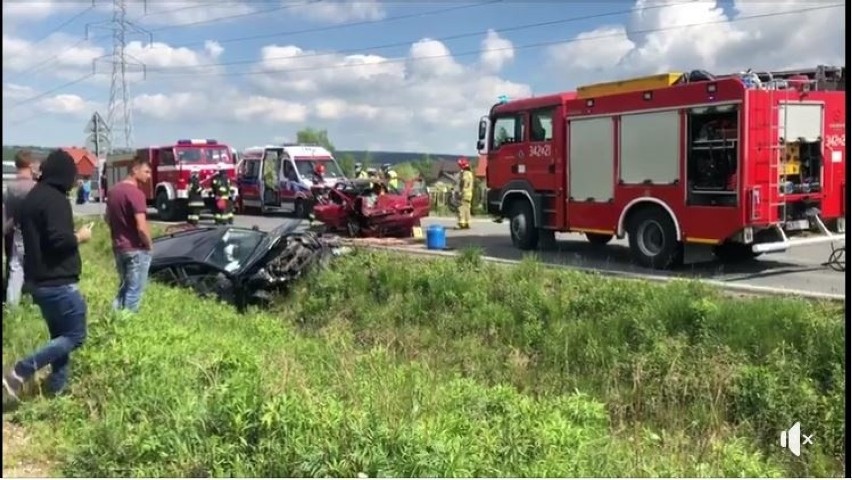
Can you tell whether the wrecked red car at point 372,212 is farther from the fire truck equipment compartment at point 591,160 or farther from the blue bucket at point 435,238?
the fire truck equipment compartment at point 591,160

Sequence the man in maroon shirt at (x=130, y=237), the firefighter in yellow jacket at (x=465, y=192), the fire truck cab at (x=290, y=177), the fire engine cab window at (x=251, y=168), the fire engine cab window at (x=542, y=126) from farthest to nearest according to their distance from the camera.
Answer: the fire engine cab window at (x=251, y=168) → the fire truck cab at (x=290, y=177) → the firefighter in yellow jacket at (x=465, y=192) → the fire engine cab window at (x=542, y=126) → the man in maroon shirt at (x=130, y=237)

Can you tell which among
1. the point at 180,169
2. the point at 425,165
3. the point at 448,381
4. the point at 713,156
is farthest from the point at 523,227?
the point at 425,165

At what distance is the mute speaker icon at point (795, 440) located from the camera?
267 inches

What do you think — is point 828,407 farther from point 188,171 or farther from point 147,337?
point 188,171

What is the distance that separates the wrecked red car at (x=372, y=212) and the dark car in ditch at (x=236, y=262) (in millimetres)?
5362

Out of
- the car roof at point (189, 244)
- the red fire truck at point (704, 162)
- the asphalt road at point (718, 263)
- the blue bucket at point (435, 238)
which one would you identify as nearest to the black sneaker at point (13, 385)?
the car roof at point (189, 244)

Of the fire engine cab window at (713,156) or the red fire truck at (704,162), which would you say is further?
the fire engine cab window at (713,156)

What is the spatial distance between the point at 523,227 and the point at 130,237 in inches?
336

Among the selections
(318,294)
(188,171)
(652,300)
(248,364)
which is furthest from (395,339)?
(188,171)

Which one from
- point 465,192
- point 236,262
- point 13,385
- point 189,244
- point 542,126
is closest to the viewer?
point 13,385

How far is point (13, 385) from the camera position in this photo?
17.4ft

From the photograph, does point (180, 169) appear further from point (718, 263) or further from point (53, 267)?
point (53, 267)

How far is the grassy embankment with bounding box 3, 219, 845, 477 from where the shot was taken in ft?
13.7

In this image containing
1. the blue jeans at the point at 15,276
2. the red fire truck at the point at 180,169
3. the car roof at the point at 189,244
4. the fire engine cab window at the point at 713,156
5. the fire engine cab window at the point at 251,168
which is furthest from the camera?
the fire engine cab window at the point at 251,168
